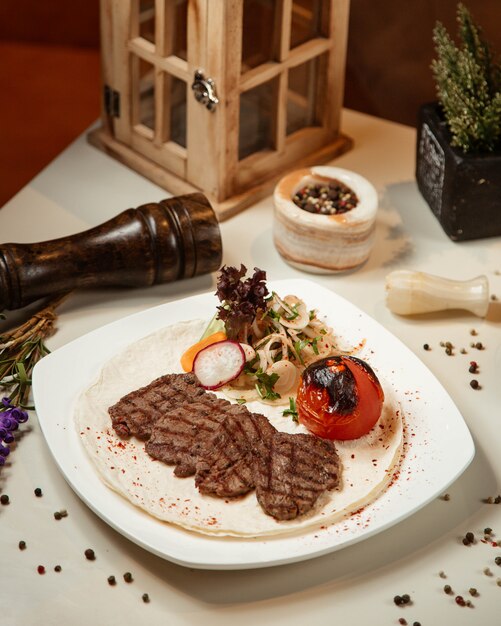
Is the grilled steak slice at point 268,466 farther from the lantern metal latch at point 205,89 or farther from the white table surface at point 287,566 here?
the lantern metal latch at point 205,89

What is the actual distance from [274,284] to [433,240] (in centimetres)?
48

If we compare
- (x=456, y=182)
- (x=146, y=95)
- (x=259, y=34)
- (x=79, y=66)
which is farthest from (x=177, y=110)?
(x=79, y=66)

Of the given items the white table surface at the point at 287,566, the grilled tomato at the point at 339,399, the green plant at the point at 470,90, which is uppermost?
the green plant at the point at 470,90

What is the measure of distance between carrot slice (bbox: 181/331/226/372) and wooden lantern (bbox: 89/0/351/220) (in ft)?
1.57

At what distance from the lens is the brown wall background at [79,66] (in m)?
2.89

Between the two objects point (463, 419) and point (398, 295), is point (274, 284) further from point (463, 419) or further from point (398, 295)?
point (463, 419)

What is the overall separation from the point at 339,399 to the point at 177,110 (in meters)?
0.93

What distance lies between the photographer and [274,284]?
80.3 inches

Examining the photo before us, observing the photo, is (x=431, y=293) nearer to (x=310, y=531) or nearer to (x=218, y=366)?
(x=218, y=366)

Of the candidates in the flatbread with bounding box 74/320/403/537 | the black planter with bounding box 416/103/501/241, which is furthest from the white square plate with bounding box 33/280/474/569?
the black planter with bounding box 416/103/501/241

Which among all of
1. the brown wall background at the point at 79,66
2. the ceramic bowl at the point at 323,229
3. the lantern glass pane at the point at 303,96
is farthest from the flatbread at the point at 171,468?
the brown wall background at the point at 79,66

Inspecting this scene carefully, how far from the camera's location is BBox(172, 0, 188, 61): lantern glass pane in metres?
2.21

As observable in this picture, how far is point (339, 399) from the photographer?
1689 mm

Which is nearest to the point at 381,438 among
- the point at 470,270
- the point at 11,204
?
the point at 470,270
